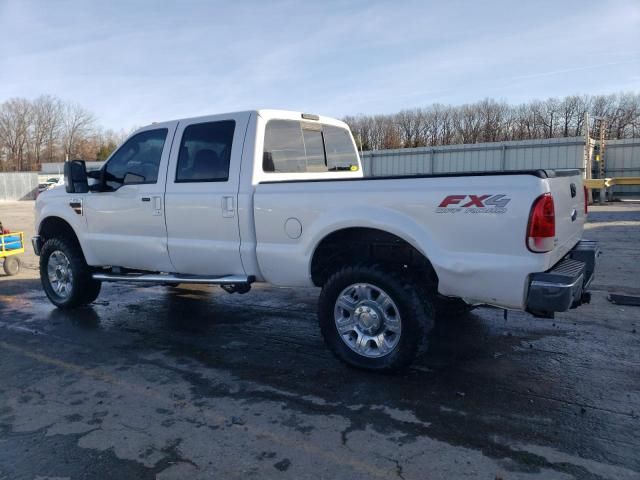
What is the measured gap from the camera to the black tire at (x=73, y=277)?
20.7 feet

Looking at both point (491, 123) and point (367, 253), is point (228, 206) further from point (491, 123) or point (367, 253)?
point (491, 123)

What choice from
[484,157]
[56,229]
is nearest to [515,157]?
[484,157]

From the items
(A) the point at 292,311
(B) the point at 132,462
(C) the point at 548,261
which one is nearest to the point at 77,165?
(A) the point at 292,311

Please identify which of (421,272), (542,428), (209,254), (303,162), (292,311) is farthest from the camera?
(292,311)

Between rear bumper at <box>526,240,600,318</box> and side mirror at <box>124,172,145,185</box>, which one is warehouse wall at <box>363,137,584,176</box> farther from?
rear bumper at <box>526,240,600,318</box>

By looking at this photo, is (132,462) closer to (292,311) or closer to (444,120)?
(292,311)

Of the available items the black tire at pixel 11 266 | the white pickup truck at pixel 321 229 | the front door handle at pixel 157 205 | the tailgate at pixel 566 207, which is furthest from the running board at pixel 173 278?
the black tire at pixel 11 266

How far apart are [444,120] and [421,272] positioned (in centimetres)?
5743

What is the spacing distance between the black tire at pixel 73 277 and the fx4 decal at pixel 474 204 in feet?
15.1

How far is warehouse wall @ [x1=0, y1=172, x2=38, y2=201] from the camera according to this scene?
4603 centimetres

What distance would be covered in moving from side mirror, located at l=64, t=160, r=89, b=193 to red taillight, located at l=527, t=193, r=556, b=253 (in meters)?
4.67

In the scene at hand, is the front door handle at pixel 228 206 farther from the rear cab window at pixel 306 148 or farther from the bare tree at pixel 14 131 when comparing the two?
the bare tree at pixel 14 131

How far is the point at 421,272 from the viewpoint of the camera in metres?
4.30

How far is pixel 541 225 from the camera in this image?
3.39 m
